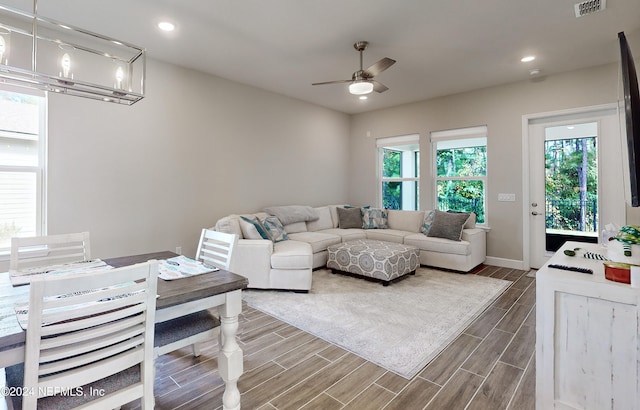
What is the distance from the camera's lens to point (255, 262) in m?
3.70

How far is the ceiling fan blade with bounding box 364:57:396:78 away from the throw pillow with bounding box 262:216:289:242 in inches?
90.5

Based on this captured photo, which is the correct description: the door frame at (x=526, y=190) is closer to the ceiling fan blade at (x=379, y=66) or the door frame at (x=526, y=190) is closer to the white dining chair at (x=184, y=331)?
the ceiling fan blade at (x=379, y=66)

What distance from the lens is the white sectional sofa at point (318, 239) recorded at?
3654 millimetres

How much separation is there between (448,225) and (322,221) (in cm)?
215

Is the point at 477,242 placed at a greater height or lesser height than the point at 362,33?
lesser

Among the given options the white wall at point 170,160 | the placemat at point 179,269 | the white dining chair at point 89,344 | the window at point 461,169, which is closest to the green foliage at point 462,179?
the window at point 461,169

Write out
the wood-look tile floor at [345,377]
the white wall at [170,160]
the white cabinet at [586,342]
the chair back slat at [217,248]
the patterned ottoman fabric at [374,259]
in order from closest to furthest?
the white cabinet at [586,342] → the wood-look tile floor at [345,377] → the chair back slat at [217,248] → the white wall at [170,160] → the patterned ottoman fabric at [374,259]

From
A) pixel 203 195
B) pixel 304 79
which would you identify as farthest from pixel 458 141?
pixel 203 195

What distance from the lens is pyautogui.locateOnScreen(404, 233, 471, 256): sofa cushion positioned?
4406 millimetres

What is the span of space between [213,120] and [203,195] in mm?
1097

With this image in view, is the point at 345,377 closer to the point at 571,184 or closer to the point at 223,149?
the point at 223,149

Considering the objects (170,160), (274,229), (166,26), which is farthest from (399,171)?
(166,26)

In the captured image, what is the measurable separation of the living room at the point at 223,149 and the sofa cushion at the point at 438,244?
0.96m

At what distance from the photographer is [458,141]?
5.40 m
